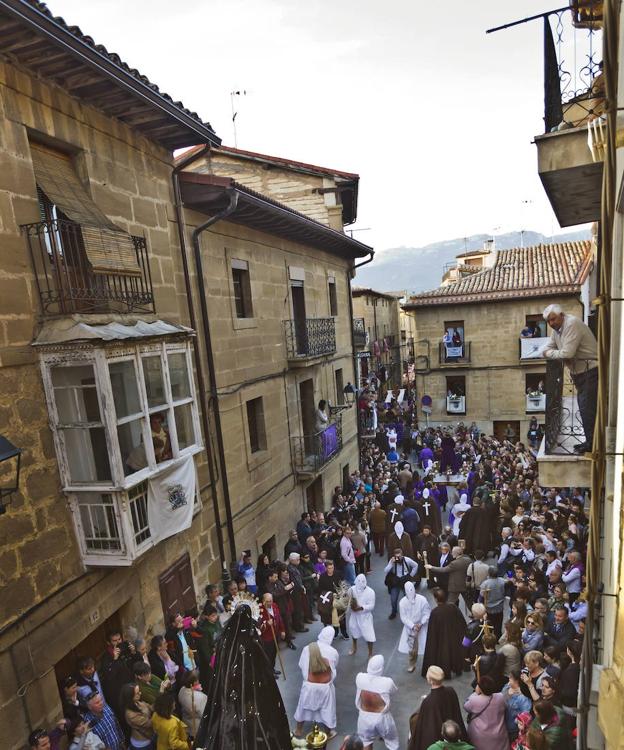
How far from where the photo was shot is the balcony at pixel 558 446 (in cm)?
634

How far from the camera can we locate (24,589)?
5668 millimetres

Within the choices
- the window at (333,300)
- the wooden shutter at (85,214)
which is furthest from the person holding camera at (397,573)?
the window at (333,300)

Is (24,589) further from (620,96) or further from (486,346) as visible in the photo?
(486,346)

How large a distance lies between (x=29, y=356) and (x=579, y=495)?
40.4 feet

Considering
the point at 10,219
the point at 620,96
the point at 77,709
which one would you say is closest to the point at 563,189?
the point at 620,96

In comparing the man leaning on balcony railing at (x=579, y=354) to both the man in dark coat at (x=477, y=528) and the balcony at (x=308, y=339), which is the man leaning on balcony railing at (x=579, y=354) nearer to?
the man in dark coat at (x=477, y=528)

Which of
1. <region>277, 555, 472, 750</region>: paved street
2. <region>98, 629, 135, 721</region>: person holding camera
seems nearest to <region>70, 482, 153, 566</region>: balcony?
<region>98, 629, 135, 721</region>: person holding camera

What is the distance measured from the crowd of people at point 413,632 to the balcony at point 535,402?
10.4m

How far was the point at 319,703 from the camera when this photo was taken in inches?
272

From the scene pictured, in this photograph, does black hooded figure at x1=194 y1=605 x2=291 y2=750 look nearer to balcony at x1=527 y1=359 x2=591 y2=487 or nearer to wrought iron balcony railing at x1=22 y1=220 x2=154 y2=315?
balcony at x1=527 y1=359 x2=591 y2=487

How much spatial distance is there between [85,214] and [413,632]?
311 inches

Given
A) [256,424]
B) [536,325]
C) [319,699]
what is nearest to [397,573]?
[319,699]

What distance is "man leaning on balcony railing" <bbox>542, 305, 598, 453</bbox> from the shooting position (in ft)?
18.6

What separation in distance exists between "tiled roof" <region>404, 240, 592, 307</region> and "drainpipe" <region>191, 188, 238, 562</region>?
16335 mm
